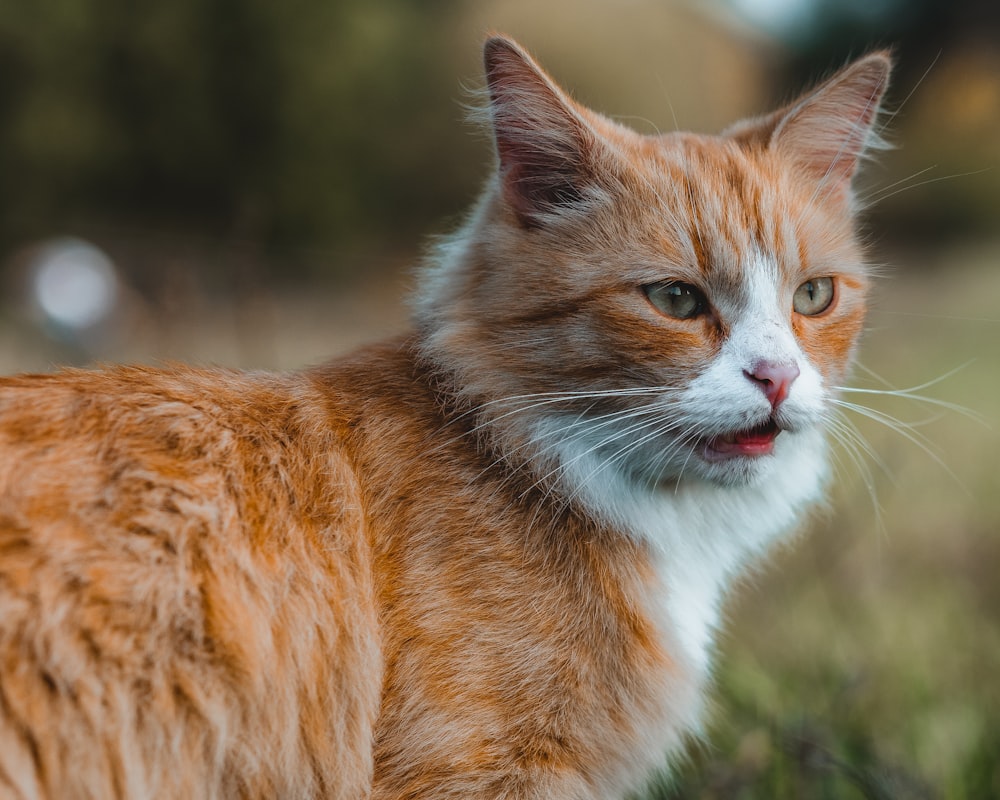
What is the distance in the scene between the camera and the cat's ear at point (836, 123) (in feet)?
7.22

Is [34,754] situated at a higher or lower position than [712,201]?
lower

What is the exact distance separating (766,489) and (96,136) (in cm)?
750

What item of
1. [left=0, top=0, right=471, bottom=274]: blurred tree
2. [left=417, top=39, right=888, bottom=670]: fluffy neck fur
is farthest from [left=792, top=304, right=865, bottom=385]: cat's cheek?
[left=0, top=0, right=471, bottom=274]: blurred tree

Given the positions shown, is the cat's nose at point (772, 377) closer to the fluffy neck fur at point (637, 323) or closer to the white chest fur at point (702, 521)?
the fluffy neck fur at point (637, 323)

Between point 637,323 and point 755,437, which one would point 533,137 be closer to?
point 637,323

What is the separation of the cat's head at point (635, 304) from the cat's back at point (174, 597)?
468mm

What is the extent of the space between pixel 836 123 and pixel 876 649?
1.98 meters

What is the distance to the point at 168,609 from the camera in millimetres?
1492

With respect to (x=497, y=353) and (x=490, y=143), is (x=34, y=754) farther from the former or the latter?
(x=490, y=143)

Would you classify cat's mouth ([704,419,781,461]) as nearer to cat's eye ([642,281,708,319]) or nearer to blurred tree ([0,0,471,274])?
cat's eye ([642,281,708,319])

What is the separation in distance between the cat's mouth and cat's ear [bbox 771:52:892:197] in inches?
28.8

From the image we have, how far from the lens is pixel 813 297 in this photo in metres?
2.08

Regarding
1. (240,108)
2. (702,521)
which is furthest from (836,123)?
(240,108)

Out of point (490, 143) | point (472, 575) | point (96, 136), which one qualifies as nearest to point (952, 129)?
point (490, 143)
